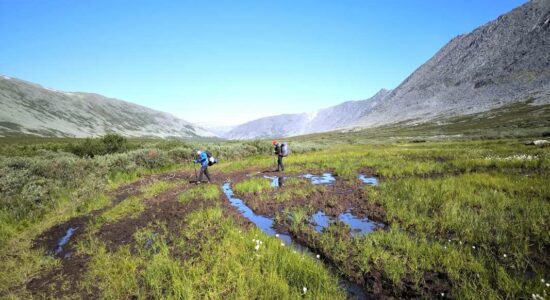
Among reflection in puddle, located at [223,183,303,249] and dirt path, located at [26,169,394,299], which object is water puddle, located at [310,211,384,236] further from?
reflection in puddle, located at [223,183,303,249]

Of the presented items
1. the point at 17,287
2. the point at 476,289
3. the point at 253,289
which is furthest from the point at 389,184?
the point at 17,287

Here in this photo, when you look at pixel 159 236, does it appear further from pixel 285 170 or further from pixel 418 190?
pixel 285 170

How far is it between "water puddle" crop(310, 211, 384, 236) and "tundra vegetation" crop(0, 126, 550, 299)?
35 cm

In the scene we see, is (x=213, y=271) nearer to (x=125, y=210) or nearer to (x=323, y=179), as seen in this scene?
(x=125, y=210)

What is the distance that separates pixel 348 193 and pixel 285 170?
9.84 m

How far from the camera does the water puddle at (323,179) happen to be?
1762 centimetres

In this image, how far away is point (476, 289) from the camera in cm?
519

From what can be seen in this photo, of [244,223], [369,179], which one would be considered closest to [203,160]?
[244,223]

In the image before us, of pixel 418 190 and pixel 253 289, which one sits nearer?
pixel 253 289

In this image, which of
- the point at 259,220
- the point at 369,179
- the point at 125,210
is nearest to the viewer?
the point at 259,220

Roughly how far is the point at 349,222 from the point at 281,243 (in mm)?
3494

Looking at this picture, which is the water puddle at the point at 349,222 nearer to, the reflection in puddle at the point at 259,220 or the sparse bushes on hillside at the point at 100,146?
the reflection in puddle at the point at 259,220

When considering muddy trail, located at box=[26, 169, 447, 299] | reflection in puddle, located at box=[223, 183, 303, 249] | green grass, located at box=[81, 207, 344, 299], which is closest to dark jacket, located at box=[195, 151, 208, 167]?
muddy trail, located at box=[26, 169, 447, 299]

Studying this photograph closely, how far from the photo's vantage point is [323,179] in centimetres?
1889
